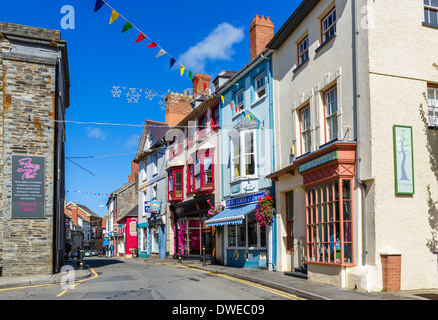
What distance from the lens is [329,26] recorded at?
1439 centimetres

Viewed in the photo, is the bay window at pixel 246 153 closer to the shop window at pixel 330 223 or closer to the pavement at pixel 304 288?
the pavement at pixel 304 288

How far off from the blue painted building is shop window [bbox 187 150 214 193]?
193cm

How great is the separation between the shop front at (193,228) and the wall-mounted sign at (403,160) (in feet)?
45.6

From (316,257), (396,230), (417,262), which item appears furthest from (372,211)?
(316,257)

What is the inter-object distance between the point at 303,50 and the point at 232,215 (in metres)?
7.67

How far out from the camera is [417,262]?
38.2 feet

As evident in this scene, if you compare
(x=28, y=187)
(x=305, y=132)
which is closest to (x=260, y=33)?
(x=305, y=132)

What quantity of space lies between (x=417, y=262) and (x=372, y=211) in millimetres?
1788

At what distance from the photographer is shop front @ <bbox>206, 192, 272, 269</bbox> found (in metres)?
18.8

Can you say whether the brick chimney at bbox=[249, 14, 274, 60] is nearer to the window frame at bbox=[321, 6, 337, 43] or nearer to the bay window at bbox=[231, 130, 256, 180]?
the bay window at bbox=[231, 130, 256, 180]

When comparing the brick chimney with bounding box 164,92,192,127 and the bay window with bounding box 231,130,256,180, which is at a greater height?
the brick chimney with bounding box 164,92,192,127

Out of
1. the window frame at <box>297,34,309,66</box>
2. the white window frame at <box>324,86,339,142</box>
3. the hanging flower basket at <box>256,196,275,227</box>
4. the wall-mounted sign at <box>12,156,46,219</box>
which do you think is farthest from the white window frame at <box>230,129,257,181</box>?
the wall-mounted sign at <box>12,156,46,219</box>

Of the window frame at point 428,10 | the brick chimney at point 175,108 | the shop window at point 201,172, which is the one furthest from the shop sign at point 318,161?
the brick chimney at point 175,108

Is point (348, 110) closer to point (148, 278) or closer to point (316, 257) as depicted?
point (316, 257)
